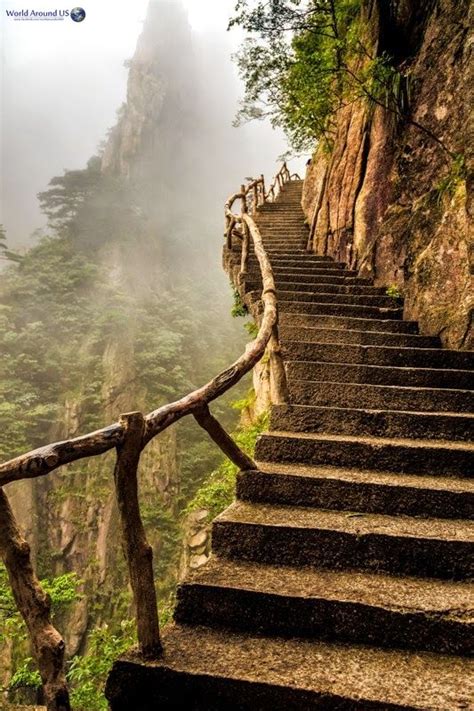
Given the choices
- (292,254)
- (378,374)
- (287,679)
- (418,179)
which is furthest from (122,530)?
(292,254)

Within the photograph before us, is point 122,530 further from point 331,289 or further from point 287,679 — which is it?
point 331,289

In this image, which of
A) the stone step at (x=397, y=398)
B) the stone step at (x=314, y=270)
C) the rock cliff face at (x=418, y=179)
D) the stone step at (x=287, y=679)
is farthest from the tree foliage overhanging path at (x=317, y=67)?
the stone step at (x=287, y=679)

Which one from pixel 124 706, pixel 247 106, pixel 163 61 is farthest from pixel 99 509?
pixel 163 61

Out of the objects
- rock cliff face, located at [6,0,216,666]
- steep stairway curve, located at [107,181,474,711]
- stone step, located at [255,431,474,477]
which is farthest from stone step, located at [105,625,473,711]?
rock cliff face, located at [6,0,216,666]

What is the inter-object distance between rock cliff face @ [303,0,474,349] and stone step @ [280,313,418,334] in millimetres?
346

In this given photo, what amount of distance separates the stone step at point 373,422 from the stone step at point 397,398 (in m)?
0.15

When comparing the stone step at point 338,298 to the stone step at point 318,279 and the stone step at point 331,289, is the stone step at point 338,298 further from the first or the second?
the stone step at point 318,279

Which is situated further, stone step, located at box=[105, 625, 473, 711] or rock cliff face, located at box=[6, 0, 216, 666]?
rock cliff face, located at box=[6, 0, 216, 666]

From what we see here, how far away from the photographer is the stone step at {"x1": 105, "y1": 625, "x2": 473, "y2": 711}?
1.46 m

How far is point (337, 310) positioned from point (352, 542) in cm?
307

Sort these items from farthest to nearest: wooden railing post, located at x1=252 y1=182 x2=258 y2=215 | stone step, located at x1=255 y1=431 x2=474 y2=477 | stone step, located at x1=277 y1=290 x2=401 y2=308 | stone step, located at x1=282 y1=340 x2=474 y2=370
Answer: wooden railing post, located at x1=252 y1=182 x2=258 y2=215 → stone step, located at x1=277 y1=290 x2=401 y2=308 → stone step, located at x1=282 y1=340 x2=474 y2=370 → stone step, located at x1=255 y1=431 x2=474 y2=477

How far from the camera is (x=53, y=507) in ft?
49.5

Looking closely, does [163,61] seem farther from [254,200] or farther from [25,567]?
[25,567]

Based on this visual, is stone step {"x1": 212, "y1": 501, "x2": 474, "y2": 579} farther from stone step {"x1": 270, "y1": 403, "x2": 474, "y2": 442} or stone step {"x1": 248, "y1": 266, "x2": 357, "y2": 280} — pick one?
stone step {"x1": 248, "y1": 266, "x2": 357, "y2": 280}
